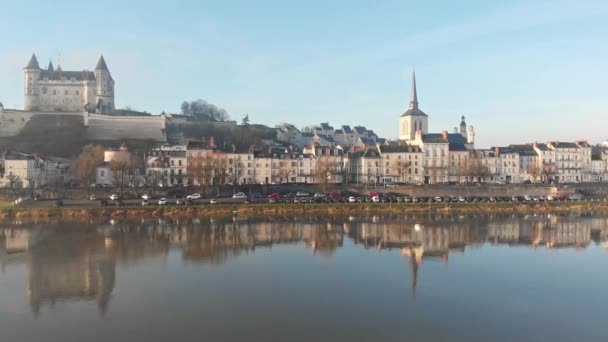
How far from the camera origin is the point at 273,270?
17250 mm

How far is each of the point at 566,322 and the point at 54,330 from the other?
39.6 ft

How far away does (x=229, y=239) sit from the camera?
2284 cm

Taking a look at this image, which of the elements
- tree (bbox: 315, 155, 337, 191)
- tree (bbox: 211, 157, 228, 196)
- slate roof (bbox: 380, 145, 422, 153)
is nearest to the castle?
tree (bbox: 211, 157, 228, 196)

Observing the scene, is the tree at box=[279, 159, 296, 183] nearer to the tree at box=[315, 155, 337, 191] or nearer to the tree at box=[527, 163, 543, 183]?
the tree at box=[315, 155, 337, 191]

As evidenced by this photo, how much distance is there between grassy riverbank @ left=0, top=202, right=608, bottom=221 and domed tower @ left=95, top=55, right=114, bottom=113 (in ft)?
141

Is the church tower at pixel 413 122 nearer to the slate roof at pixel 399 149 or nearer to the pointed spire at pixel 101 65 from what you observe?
the slate roof at pixel 399 149

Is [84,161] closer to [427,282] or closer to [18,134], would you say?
[18,134]

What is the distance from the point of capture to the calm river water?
452 inches

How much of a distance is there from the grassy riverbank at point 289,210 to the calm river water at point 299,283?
11.1 ft

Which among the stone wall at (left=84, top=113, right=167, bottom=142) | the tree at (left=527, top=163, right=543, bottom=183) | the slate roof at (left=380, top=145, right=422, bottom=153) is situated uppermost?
the stone wall at (left=84, top=113, right=167, bottom=142)

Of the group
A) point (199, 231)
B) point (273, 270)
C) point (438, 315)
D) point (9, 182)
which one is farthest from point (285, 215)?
point (9, 182)

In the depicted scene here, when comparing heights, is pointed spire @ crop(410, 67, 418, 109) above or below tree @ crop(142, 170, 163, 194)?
above

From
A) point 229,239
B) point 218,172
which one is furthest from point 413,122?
point 229,239

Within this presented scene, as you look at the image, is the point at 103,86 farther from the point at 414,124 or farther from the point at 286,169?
the point at 414,124
